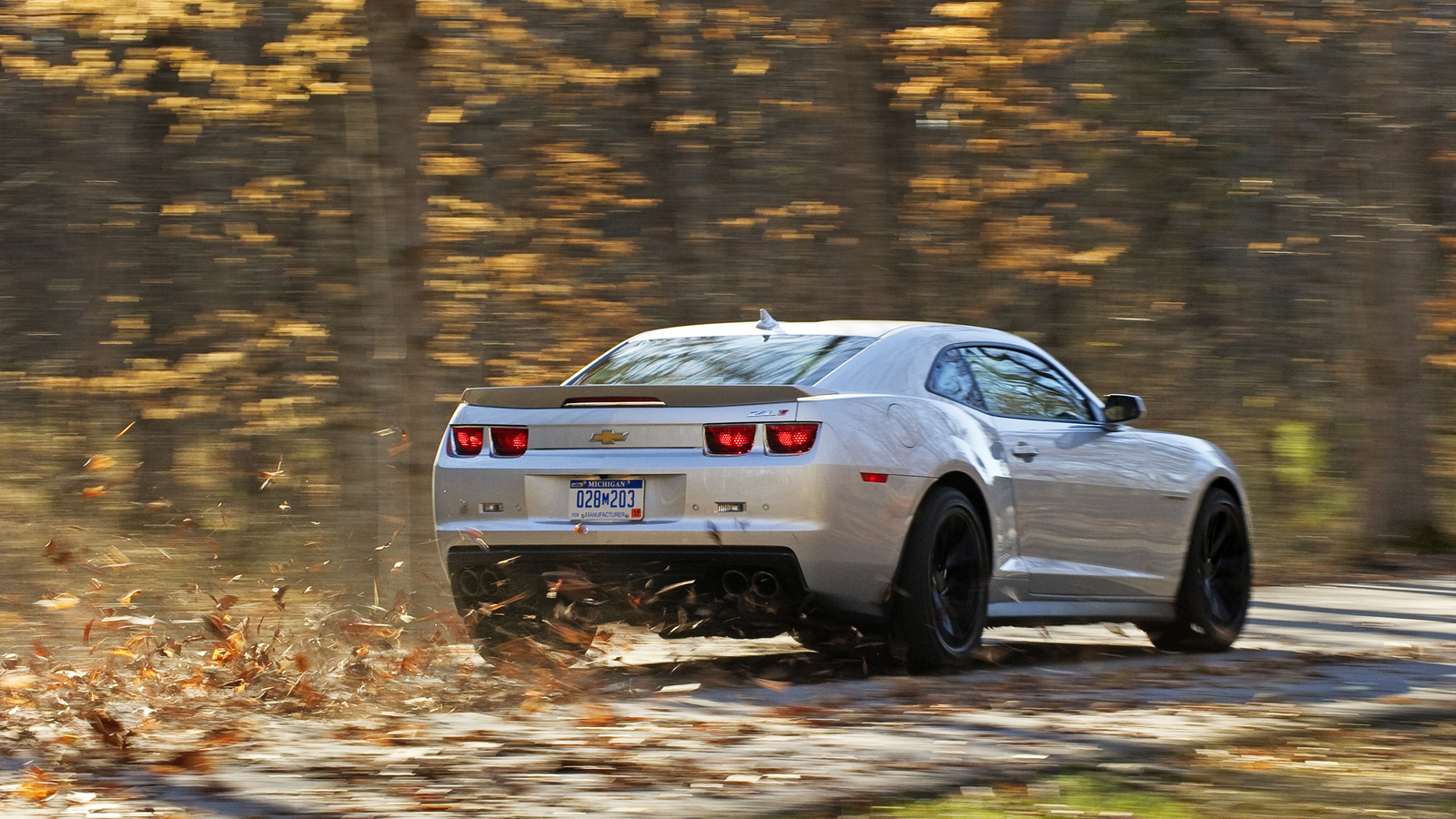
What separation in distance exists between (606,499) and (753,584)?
0.66 metres

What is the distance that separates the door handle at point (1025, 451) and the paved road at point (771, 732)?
0.94 m

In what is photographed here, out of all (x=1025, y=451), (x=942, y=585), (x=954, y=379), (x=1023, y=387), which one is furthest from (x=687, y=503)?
(x=1023, y=387)

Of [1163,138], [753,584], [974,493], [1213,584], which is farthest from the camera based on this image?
[1163,138]

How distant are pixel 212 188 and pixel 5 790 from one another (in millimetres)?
12207

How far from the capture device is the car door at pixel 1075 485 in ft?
27.5

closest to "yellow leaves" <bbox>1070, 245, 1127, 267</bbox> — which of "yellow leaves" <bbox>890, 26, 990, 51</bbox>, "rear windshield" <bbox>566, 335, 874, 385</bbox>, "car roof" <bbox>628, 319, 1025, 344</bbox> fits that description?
"yellow leaves" <bbox>890, 26, 990, 51</bbox>

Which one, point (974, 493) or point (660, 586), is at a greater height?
point (974, 493)

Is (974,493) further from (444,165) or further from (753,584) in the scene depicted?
(444,165)

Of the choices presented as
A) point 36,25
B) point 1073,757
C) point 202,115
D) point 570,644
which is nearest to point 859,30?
point 202,115

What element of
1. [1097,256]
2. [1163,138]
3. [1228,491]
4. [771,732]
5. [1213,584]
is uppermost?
[1163,138]

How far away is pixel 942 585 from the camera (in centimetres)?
777

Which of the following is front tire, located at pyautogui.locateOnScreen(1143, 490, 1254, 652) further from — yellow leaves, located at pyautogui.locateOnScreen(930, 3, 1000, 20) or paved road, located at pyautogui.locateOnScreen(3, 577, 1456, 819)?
yellow leaves, located at pyautogui.locateOnScreen(930, 3, 1000, 20)

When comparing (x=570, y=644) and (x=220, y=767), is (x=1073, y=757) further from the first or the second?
(x=570, y=644)

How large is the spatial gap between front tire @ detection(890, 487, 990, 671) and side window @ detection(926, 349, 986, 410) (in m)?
0.52
